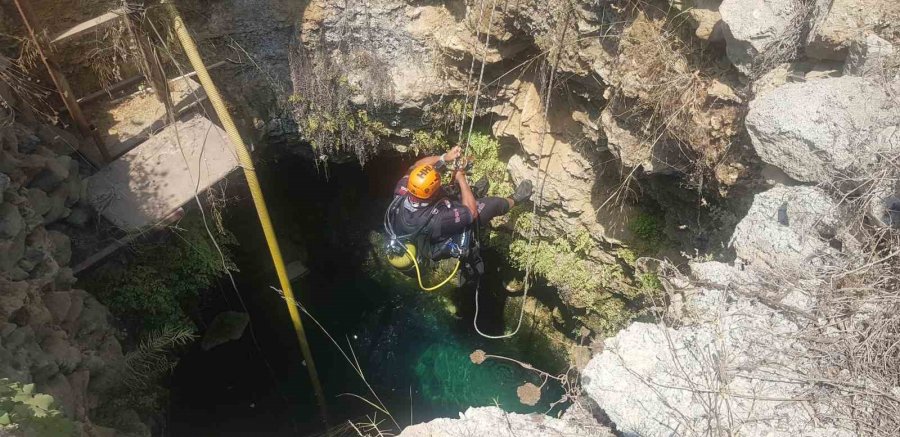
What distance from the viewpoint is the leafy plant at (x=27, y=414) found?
247cm

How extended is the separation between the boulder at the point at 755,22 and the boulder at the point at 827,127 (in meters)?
0.38

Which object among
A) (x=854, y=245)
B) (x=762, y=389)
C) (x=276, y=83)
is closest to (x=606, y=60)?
(x=854, y=245)

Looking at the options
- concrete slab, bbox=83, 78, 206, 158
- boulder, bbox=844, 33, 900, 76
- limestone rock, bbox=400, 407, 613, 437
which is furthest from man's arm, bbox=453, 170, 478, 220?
boulder, bbox=844, 33, 900, 76

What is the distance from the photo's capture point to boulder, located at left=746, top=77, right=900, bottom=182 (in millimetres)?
3080

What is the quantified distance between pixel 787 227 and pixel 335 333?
220 inches

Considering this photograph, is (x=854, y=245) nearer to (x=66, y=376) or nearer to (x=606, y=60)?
(x=606, y=60)

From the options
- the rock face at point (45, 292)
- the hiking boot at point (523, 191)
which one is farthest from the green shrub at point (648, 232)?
the rock face at point (45, 292)

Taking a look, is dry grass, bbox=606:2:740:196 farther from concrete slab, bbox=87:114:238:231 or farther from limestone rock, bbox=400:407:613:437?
concrete slab, bbox=87:114:238:231

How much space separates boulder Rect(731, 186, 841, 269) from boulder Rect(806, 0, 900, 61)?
0.94 m

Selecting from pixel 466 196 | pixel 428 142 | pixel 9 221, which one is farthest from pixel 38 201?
pixel 428 142

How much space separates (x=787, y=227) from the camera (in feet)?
11.1

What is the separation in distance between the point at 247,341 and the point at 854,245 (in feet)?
20.2

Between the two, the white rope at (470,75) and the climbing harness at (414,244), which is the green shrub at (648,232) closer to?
the climbing harness at (414,244)

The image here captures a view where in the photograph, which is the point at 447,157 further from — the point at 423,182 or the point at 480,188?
the point at 480,188
